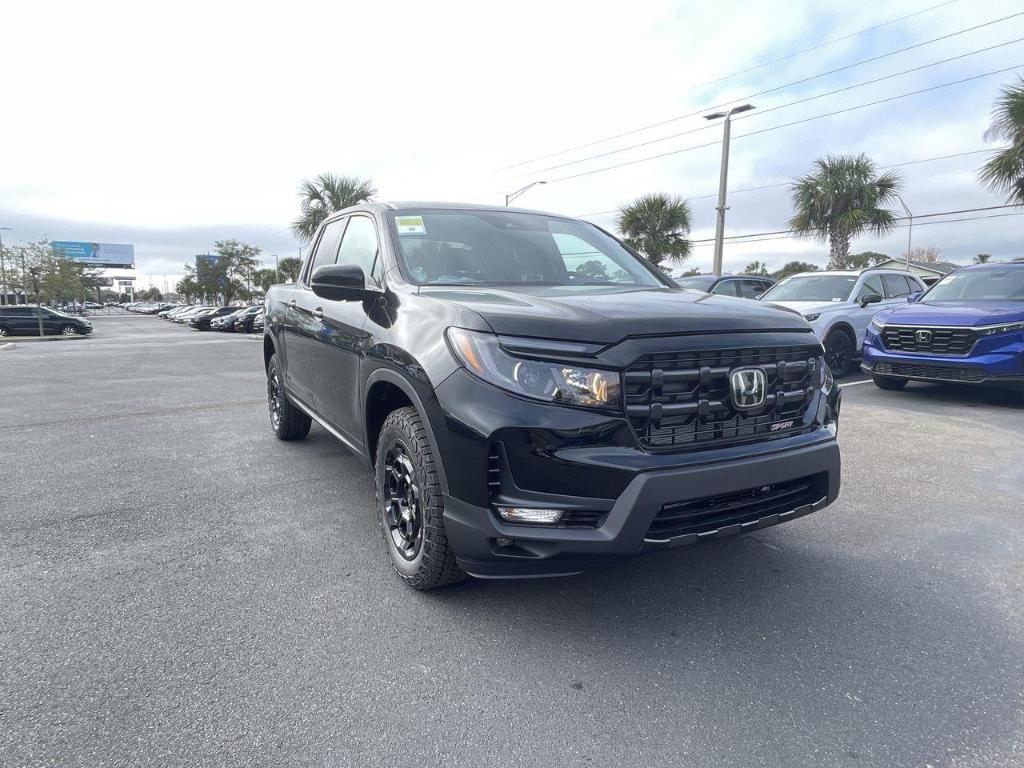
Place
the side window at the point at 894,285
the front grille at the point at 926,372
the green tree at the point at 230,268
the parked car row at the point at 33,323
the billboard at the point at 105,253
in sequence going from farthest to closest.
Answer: the billboard at the point at 105,253 → the green tree at the point at 230,268 → the parked car row at the point at 33,323 → the side window at the point at 894,285 → the front grille at the point at 926,372

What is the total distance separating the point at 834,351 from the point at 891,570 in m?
6.95

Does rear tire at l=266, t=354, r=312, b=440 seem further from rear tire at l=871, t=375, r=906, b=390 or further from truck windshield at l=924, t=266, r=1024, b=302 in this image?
truck windshield at l=924, t=266, r=1024, b=302

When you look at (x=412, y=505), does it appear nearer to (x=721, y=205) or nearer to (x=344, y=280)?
(x=344, y=280)

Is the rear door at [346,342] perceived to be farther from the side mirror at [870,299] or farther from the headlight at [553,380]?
Answer: the side mirror at [870,299]

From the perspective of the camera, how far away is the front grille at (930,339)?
7062 mm

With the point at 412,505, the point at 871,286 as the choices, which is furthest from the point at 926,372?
the point at 412,505

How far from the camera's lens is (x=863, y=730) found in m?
2.02

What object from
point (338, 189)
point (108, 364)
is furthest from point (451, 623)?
point (338, 189)

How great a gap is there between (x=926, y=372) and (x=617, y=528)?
677 cm

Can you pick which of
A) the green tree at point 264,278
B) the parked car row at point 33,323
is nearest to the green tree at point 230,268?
the green tree at point 264,278

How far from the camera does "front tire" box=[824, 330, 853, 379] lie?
925 centimetres

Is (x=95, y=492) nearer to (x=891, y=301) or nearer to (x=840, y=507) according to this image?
(x=840, y=507)

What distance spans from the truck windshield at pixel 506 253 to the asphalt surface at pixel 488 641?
4.89 feet

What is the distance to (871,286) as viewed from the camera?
1006 cm
